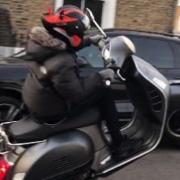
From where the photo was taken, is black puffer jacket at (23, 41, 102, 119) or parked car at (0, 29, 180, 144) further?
parked car at (0, 29, 180, 144)

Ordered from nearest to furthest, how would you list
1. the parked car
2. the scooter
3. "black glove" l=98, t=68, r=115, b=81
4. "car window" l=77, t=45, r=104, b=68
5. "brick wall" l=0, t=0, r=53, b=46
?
1. the scooter
2. "black glove" l=98, t=68, r=115, b=81
3. the parked car
4. "car window" l=77, t=45, r=104, b=68
5. "brick wall" l=0, t=0, r=53, b=46

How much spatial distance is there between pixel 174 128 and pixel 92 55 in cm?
142

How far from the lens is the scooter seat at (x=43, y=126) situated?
4.33 m

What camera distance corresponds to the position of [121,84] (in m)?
7.39

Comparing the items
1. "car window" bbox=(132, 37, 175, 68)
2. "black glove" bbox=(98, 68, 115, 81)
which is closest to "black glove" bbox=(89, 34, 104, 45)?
"black glove" bbox=(98, 68, 115, 81)

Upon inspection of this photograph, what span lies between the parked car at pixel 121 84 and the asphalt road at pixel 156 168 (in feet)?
1.22

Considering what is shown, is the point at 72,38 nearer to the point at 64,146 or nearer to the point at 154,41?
the point at 64,146

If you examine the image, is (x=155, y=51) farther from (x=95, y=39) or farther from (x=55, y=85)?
(x=55, y=85)

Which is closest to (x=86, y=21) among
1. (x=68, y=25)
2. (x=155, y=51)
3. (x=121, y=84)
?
(x=68, y=25)

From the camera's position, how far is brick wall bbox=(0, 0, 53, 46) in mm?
13930

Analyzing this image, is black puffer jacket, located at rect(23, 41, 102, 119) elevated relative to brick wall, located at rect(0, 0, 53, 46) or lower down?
elevated

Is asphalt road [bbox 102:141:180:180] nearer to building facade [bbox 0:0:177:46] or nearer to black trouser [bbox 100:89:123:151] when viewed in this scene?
Result: black trouser [bbox 100:89:123:151]

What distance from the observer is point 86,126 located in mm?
4449

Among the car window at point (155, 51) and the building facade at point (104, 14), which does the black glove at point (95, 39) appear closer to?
the car window at point (155, 51)
